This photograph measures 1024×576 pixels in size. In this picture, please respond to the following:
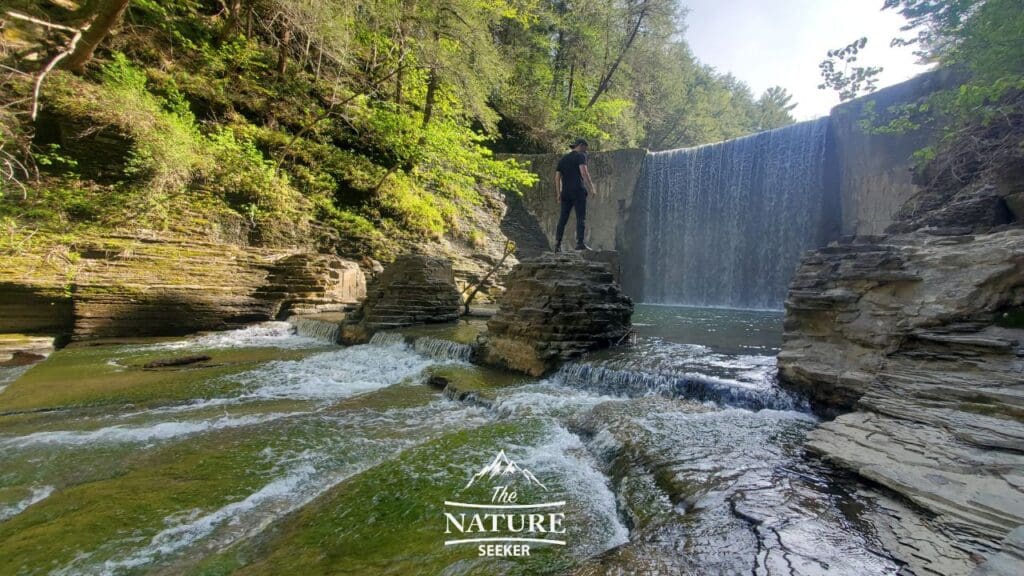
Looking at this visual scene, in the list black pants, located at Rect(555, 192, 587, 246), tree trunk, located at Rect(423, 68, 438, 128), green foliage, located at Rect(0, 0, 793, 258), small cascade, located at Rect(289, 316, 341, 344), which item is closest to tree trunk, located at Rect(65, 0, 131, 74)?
green foliage, located at Rect(0, 0, 793, 258)

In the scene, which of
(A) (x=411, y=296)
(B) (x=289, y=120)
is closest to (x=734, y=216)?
(A) (x=411, y=296)

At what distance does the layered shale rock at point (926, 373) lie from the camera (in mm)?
2061

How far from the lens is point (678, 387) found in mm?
4891

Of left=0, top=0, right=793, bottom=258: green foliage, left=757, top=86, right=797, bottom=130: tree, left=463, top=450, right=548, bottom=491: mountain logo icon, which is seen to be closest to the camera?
left=463, top=450, right=548, bottom=491: mountain logo icon

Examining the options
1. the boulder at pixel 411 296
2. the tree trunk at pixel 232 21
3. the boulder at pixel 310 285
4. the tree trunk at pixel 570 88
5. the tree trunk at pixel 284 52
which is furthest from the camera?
the tree trunk at pixel 570 88

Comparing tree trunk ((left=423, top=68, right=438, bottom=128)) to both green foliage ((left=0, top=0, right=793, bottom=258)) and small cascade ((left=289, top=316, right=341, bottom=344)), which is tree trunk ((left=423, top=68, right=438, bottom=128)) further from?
small cascade ((left=289, top=316, right=341, bottom=344))

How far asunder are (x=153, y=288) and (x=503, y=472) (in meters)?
8.83

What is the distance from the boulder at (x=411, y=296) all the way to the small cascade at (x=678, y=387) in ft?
15.3

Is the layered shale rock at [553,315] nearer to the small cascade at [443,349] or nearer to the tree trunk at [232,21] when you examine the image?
the small cascade at [443,349]

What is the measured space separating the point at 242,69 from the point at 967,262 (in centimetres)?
1636

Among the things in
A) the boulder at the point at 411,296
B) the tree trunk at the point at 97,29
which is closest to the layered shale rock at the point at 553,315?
the boulder at the point at 411,296

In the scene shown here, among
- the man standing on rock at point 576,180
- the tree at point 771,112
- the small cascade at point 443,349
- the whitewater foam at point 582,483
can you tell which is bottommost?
the whitewater foam at point 582,483

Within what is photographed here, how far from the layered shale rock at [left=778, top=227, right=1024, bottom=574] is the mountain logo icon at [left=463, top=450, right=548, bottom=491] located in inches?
78.7

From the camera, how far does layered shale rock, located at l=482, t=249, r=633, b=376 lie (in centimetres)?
630
